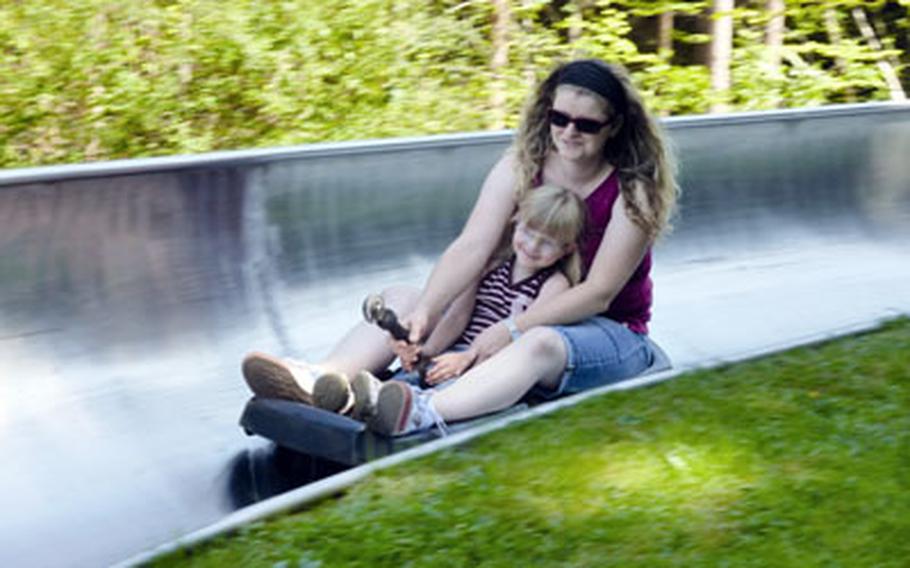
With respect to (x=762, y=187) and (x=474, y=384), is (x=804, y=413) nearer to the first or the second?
(x=474, y=384)

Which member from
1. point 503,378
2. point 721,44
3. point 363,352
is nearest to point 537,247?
point 503,378

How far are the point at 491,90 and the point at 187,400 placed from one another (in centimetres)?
491

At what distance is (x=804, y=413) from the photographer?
4137 mm

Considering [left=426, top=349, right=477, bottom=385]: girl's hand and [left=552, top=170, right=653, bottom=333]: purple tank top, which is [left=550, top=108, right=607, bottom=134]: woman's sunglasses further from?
[left=426, top=349, right=477, bottom=385]: girl's hand

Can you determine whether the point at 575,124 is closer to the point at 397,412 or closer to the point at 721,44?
the point at 397,412

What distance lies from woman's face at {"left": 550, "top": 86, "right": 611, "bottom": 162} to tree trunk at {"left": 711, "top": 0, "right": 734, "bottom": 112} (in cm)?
593

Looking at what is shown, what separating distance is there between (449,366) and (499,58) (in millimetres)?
5677

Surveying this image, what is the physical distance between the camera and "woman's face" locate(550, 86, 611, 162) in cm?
433

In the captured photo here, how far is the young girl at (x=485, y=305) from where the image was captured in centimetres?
404

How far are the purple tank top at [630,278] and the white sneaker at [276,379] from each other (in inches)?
39.1

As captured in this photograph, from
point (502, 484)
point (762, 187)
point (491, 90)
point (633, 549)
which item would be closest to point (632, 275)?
point (502, 484)

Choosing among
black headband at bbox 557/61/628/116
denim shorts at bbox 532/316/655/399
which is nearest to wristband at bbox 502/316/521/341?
denim shorts at bbox 532/316/655/399

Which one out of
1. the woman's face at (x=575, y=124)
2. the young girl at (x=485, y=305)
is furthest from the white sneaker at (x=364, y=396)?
the woman's face at (x=575, y=124)

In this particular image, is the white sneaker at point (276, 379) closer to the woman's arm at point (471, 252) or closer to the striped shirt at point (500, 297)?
the woman's arm at point (471, 252)
